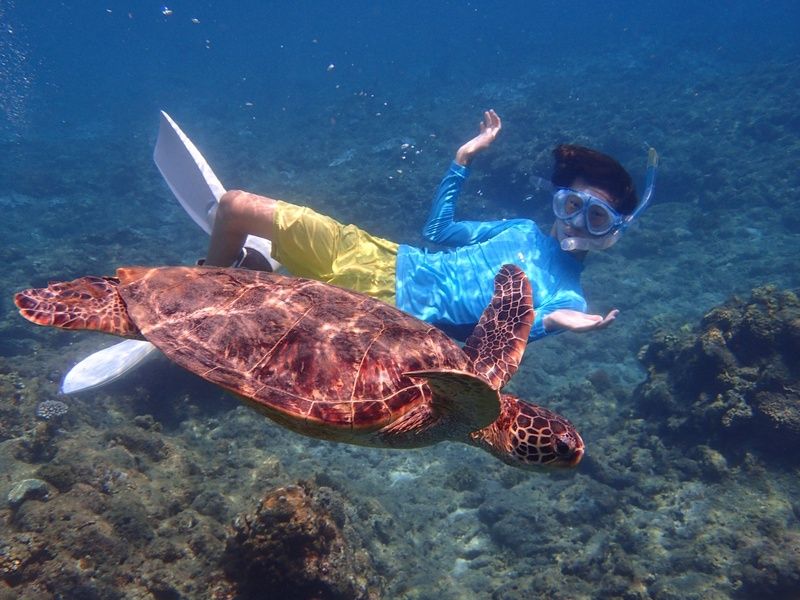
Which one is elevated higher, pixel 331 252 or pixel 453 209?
pixel 453 209

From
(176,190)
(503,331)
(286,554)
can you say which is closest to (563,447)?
(503,331)

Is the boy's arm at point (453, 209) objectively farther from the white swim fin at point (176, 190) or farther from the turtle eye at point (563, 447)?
the turtle eye at point (563, 447)

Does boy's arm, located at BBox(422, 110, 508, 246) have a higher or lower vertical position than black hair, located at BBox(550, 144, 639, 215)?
lower

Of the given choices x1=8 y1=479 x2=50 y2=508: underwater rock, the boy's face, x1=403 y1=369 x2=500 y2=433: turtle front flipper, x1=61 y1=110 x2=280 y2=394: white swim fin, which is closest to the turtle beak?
x1=403 y1=369 x2=500 y2=433: turtle front flipper

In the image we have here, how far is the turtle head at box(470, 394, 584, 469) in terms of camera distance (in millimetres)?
2678

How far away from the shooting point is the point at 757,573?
15.7 feet

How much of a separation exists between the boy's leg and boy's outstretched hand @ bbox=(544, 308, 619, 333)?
2855mm

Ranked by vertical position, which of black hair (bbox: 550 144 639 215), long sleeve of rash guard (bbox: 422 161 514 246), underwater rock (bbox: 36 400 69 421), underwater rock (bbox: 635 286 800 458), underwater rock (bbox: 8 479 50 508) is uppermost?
black hair (bbox: 550 144 639 215)

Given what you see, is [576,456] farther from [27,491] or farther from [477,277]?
[27,491]

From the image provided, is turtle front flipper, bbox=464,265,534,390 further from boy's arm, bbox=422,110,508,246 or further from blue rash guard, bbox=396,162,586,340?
boy's arm, bbox=422,110,508,246

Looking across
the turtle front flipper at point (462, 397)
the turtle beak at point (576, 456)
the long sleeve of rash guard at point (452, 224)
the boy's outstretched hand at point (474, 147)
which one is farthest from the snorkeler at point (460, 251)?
the turtle front flipper at point (462, 397)

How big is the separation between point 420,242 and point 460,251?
360 inches

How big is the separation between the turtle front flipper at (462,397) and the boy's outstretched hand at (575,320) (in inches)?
77.4

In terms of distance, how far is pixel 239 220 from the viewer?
439 cm
